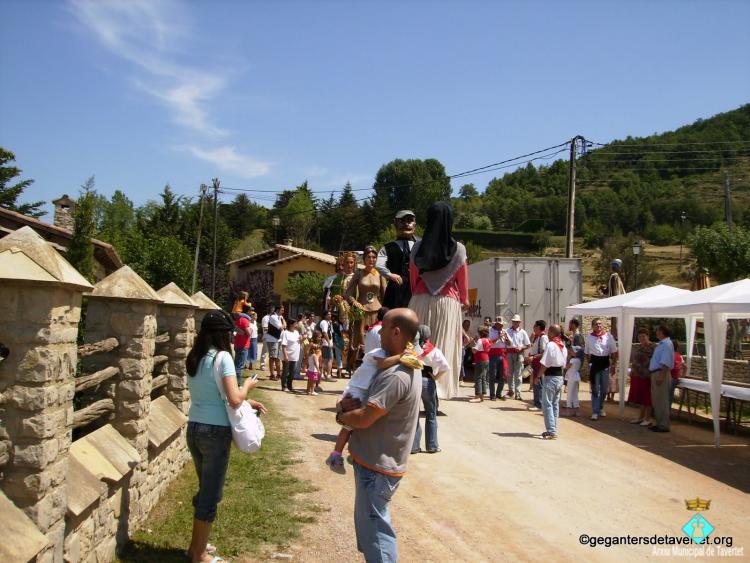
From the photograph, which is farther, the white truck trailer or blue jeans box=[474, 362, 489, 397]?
the white truck trailer

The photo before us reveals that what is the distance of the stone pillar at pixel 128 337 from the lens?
18.1ft

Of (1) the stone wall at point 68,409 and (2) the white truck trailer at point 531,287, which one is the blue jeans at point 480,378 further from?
(1) the stone wall at point 68,409

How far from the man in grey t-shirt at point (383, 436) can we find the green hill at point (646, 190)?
3684 inches

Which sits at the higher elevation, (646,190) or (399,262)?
(646,190)

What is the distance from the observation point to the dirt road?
17.8ft

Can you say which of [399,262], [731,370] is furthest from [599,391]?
[731,370]

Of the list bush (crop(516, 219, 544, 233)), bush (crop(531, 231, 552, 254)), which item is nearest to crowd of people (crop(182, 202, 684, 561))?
bush (crop(531, 231, 552, 254))

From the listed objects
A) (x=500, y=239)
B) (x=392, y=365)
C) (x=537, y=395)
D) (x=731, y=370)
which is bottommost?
(x=537, y=395)

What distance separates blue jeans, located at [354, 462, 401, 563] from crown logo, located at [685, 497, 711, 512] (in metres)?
4.24

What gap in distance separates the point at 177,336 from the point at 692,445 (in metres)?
8.07

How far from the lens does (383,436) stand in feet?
12.9

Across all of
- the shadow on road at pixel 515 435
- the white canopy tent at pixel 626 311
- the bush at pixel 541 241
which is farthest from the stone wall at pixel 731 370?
the bush at pixel 541 241

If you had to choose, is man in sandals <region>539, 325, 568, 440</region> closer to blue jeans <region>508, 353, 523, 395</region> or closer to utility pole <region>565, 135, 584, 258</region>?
blue jeans <region>508, 353, 523, 395</region>

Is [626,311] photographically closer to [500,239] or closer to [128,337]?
[128,337]
